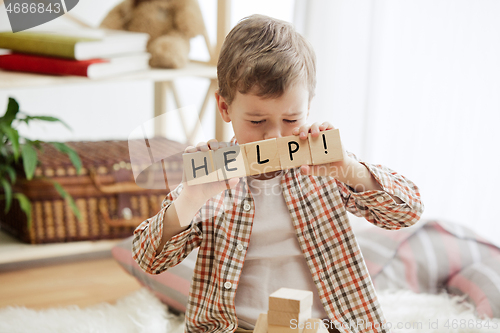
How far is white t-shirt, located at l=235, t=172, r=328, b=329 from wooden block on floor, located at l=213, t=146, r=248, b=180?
0.19m

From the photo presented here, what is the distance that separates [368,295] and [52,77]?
928 millimetres

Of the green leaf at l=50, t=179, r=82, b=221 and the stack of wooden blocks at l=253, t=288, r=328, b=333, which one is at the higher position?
the stack of wooden blocks at l=253, t=288, r=328, b=333

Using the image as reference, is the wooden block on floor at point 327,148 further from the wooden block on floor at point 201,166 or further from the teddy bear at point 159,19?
the teddy bear at point 159,19

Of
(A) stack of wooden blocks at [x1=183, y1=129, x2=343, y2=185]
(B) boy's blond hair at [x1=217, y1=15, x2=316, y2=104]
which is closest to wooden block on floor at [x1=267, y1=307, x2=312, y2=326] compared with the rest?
(A) stack of wooden blocks at [x1=183, y1=129, x2=343, y2=185]

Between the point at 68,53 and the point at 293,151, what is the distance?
0.88 m

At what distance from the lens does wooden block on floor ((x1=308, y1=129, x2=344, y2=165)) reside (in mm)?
614

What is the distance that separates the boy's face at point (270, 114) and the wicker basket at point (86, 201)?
0.66 meters

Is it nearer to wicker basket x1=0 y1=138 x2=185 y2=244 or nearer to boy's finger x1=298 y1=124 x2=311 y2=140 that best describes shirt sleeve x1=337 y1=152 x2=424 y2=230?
boy's finger x1=298 y1=124 x2=311 y2=140

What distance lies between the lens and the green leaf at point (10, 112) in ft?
4.11

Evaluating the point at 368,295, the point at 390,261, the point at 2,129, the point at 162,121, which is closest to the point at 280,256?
the point at 368,295

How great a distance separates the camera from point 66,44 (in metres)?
1.27

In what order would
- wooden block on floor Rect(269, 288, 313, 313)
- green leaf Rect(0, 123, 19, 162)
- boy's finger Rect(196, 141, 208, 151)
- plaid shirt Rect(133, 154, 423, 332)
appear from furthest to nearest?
green leaf Rect(0, 123, 19, 162) → plaid shirt Rect(133, 154, 423, 332) → boy's finger Rect(196, 141, 208, 151) → wooden block on floor Rect(269, 288, 313, 313)

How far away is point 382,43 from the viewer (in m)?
1.51

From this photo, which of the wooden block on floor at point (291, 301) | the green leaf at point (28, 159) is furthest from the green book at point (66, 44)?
the wooden block on floor at point (291, 301)
